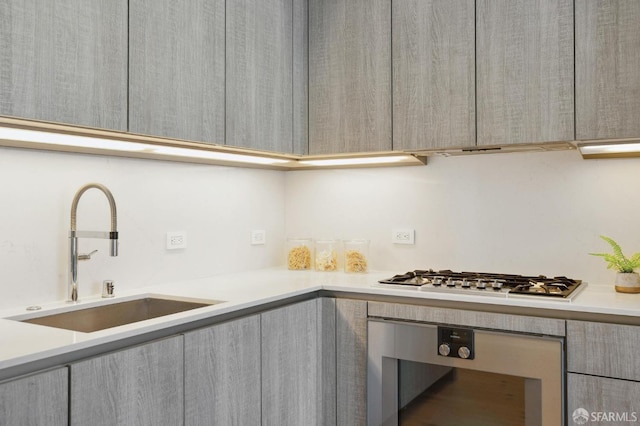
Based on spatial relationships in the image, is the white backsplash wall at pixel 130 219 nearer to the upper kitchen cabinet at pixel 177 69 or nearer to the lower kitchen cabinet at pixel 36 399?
the upper kitchen cabinet at pixel 177 69

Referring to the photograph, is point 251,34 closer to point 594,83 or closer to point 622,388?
point 594,83

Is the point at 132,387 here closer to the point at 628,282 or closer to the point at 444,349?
the point at 444,349

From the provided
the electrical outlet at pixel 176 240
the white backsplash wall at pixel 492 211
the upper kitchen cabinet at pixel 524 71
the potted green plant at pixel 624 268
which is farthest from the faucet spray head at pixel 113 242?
the potted green plant at pixel 624 268

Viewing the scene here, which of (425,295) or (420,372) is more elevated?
(425,295)

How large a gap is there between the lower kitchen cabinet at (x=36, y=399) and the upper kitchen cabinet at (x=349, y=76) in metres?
1.62

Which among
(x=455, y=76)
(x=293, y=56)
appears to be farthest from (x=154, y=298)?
(x=455, y=76)

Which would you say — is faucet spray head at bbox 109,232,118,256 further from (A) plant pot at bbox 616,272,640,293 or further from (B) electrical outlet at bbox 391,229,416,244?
(A) plant pot at bbox 616,272,640,293

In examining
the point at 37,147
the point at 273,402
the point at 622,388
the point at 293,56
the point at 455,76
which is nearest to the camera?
the point at 622,388

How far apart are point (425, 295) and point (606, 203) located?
0.94m

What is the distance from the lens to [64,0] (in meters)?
1.57

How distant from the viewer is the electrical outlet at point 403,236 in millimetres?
2691

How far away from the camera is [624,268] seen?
2068 millimetres

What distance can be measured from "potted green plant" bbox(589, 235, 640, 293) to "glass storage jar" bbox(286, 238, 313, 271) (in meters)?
1.37

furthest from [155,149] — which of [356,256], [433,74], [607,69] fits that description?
[607,69]
